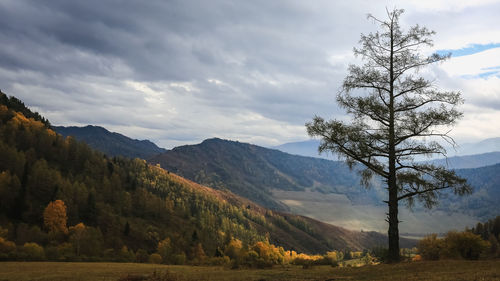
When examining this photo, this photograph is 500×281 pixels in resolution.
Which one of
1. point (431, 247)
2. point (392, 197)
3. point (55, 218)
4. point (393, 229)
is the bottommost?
point (431, 247)

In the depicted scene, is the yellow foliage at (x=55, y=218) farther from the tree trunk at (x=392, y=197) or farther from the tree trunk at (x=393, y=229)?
the tree trunk at (x=392, y=197)

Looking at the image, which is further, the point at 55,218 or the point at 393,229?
the point at 55,218

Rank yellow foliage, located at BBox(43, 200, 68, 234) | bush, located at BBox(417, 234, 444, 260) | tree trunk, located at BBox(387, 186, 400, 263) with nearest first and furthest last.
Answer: tree trunk, located at BBox(387, 186, 400, 263) < bush, located at BBox(417, 234, 444, 260) < yellow foliage, located at BBox(43, 200, 68, 234)

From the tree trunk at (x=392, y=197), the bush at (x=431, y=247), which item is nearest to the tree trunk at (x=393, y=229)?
the tree trunk at (x=392, y=197)

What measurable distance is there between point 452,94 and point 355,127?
688 cm

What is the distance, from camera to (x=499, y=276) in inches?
592

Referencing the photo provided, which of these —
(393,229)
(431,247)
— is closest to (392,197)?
(393,229)

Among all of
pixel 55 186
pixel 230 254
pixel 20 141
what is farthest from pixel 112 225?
pixel 20 141

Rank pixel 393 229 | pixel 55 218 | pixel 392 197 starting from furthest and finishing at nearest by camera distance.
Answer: pixel 55 218
pixel 392 197
pixel 393 229

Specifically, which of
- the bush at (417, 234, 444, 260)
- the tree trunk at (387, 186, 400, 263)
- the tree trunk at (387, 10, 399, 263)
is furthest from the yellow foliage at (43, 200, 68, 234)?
the tree trunk at (387, 10, 399, 263)

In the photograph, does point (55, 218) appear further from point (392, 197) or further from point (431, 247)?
point (392, 197)

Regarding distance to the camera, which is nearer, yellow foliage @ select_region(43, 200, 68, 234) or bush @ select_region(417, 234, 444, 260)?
bush @ select_region(417, 234, 444, 260)

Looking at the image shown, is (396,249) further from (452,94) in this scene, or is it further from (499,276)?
(452,94)

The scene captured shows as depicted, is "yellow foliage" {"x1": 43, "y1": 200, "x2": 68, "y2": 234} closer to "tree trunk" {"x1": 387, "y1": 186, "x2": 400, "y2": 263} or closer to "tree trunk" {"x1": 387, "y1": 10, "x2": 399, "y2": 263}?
"tree trunk" {"x1": 387, "y1": 186, "x2": 400, "y2": 263}
